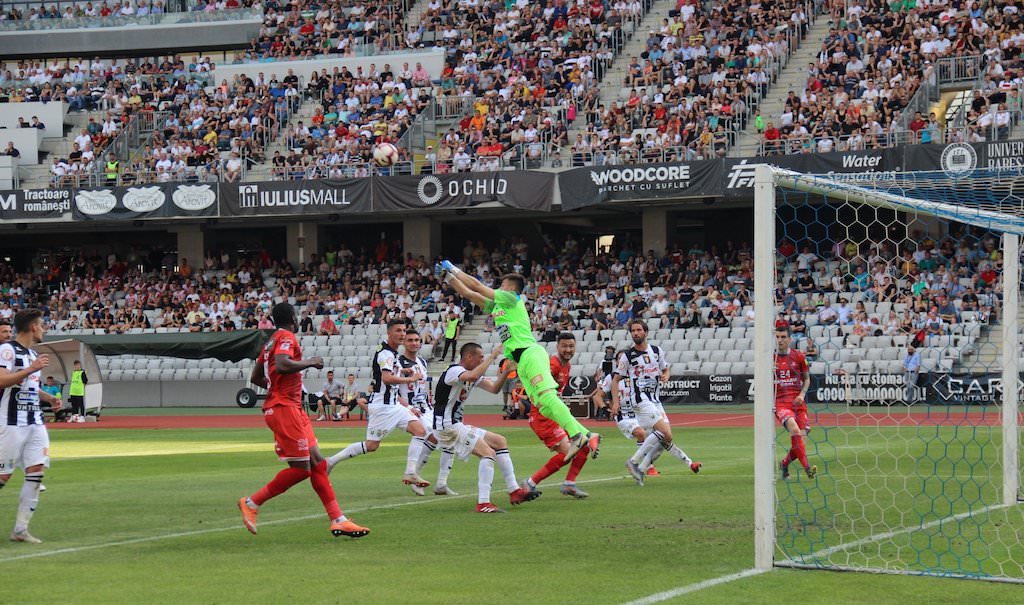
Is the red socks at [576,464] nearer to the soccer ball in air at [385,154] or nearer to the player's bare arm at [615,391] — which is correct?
the player's bare arm at [615,391]

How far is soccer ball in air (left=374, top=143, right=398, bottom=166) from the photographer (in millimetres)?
44062

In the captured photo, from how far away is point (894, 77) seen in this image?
39.0 metres

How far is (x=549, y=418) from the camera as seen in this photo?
43.6 feet

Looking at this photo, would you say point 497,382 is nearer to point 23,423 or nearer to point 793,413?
point 793,413

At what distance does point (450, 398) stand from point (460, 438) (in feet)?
1.58

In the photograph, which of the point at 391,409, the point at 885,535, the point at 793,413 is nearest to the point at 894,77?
the point at 793,413

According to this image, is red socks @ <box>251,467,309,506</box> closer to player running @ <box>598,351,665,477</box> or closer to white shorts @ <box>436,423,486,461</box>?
white shorts @ <box>436,423,486,461</box>

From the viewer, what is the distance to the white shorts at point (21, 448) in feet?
36.2

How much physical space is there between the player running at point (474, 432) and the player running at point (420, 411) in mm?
451

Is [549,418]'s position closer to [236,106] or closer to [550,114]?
[550,114]

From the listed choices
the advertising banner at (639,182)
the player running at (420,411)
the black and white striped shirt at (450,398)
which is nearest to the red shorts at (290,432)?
the black and white striped shirt at (450,398)

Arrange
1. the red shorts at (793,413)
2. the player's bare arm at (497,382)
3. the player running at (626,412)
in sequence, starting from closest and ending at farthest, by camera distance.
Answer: the player's bare arm at (497,382) → the player running at (626,412) → the red shorts at (793,413)

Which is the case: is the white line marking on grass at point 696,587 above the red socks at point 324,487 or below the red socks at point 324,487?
below

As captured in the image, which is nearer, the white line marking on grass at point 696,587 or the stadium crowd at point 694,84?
the white line marking on grass at point 696,587
